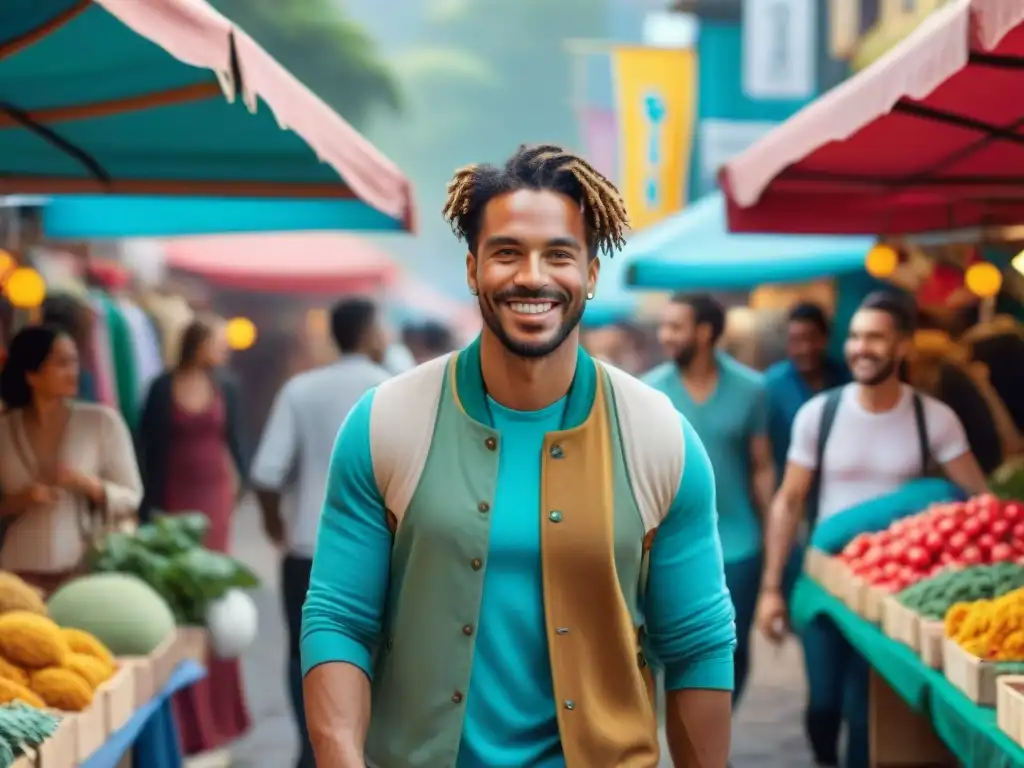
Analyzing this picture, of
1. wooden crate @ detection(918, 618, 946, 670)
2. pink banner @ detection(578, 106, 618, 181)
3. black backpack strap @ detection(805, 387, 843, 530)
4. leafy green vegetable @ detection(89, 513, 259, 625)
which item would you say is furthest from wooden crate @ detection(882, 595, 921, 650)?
pink banner @ detection(578, 106, 618, 181)

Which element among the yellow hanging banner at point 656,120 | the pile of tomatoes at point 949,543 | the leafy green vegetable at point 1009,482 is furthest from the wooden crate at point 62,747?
the yellow hanging banner at point 656,120

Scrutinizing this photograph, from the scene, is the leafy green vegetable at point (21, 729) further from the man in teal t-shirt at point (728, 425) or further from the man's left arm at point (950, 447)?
the man's left arm at point (950, 447)

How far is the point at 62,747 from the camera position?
421 centimetres

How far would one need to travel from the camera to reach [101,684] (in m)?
4.81

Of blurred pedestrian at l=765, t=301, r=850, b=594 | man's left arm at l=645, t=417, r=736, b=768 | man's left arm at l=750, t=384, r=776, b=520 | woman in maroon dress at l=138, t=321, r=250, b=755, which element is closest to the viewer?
man's left arm at l=645, t=417, r=736, b=768

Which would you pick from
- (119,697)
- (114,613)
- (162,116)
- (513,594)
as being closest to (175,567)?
(114,613)

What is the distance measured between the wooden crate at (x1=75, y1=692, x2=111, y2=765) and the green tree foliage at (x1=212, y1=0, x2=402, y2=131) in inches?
1519

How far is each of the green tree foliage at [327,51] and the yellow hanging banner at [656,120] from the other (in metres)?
20.7

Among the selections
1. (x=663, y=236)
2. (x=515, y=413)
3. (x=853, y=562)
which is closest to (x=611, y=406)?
(x=515, y=413)

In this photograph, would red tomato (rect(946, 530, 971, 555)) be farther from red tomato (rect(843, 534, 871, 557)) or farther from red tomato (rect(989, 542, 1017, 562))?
red tomato (rect(843, 534, 871, 557))

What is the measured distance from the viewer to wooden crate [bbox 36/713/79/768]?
4039 mm

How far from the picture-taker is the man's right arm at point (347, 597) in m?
3.14

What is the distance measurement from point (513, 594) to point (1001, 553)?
342 cm

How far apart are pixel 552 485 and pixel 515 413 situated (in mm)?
180
